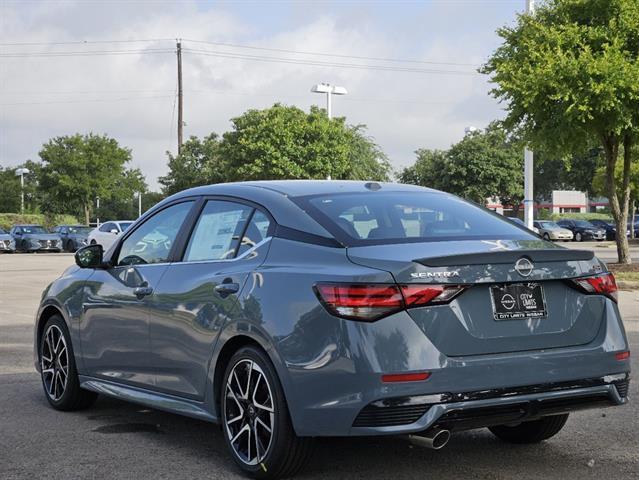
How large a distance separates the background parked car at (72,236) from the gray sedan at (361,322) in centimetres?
4222

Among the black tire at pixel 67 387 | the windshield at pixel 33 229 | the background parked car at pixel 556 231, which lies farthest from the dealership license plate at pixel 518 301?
the background parked car at pixel 556 231

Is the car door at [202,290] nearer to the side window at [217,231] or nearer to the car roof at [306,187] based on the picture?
the side window at [217,231]

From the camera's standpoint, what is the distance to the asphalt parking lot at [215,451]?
17.9ft

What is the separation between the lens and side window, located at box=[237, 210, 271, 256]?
5.65 metres

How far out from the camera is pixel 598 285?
5340 mm

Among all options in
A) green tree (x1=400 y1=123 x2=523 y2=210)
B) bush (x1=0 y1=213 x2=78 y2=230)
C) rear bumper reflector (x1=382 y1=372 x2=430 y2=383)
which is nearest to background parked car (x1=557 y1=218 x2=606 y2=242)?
green tree (x1=400 y1=123 x2=523 y2=210)

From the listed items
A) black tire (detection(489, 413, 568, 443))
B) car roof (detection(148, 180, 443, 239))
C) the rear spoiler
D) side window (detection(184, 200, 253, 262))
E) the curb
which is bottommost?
the curb

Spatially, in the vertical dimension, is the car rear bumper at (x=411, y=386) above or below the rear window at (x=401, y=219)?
below

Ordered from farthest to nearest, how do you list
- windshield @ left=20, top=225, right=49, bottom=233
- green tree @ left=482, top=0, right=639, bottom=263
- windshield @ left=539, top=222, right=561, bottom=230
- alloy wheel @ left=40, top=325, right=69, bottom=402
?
windshield @ left=539, top=222, right=561, bottom=230 < windshield @ left=20, top=225, right=49, bottom=233 < green tree @ left=482, top=0, right=639, bottom=263 < alloy wheel @ left=40, top=325, right=69, bottom=402

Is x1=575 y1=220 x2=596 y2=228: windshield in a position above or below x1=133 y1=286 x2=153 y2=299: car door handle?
below

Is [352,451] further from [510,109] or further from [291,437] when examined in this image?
[510,109]

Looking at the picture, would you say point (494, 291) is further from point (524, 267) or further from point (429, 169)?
point (429, 169)

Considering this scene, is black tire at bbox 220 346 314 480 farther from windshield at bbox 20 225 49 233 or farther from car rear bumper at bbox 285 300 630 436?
windshield at bbox 20 225 49 233

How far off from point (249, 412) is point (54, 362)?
Answer: 266cm
